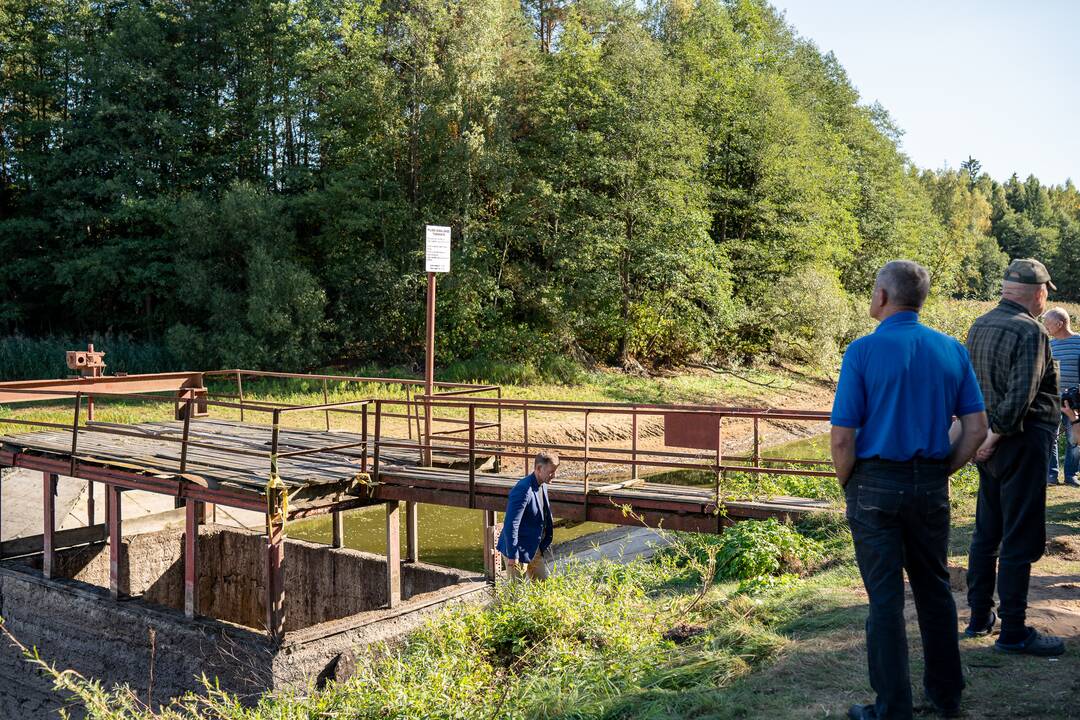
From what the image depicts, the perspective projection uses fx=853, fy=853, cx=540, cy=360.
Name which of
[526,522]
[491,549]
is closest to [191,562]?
[491,549]

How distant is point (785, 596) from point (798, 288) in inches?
1156

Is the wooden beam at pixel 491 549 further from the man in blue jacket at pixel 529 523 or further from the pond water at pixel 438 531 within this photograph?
the pond water at pixel 438 531

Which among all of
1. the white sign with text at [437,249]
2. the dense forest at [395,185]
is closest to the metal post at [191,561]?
the white sign with text at [437,249]

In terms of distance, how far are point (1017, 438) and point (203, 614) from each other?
1120 cm

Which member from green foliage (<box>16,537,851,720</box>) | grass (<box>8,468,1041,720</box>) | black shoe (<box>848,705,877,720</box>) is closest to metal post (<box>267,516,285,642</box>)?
grass (<box>8,468,1041,720</box>)

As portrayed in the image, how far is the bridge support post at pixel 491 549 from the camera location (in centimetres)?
1149

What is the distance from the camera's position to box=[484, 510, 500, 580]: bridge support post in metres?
11.5

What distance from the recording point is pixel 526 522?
8.59m

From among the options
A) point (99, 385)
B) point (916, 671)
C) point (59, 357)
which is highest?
point (99, 385)

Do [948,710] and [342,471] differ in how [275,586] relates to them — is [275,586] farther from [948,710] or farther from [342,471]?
[948,710]

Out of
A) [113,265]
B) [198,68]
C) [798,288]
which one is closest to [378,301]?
[113,265]

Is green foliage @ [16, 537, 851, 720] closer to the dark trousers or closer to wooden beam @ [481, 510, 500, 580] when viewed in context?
the dark trousers

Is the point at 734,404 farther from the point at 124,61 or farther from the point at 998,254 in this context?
the point at 998,254

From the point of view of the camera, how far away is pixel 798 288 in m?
34.8
